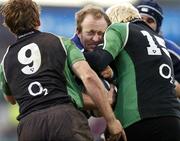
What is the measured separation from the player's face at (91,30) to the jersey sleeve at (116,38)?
520 mm

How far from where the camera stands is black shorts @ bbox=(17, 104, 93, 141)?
380cm

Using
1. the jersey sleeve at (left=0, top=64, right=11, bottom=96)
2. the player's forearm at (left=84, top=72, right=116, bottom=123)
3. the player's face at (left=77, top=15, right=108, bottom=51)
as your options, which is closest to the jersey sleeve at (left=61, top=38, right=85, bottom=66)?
the player's forearm at (left=84, top=72, right=116, bottom=123)

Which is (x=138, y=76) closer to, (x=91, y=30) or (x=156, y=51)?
(x=156, y=51)

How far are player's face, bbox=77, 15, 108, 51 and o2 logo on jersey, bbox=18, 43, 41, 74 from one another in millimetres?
763

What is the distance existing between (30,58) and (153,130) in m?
0.88

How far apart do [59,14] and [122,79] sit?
7.77 metres

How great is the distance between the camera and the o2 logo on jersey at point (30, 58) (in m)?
4.02

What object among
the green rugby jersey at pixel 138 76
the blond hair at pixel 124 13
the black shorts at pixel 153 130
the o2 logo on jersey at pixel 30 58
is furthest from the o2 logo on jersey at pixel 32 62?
the blond hair at pixel 124 13

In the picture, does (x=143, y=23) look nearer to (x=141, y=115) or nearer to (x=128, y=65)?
(x=128, y=65)

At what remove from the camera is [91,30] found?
15.6ft

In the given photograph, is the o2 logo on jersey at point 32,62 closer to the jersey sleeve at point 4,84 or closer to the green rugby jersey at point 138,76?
the jersey sleeve at point 4,84

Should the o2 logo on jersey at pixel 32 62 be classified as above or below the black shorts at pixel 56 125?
above

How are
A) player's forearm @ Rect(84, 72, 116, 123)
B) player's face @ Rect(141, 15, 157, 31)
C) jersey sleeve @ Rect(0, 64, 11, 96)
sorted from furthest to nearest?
player's face @ Rect(141, 15, 157, 31)
jersey sleeve @ Rect(0, 64, 11, 96)
player's forearm @ Rect(84, 72, 116, 123)

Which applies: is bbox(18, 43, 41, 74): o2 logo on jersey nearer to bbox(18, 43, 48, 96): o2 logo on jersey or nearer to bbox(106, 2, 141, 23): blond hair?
bbox(18, 43, 48, 96): o2 logo on jersey
